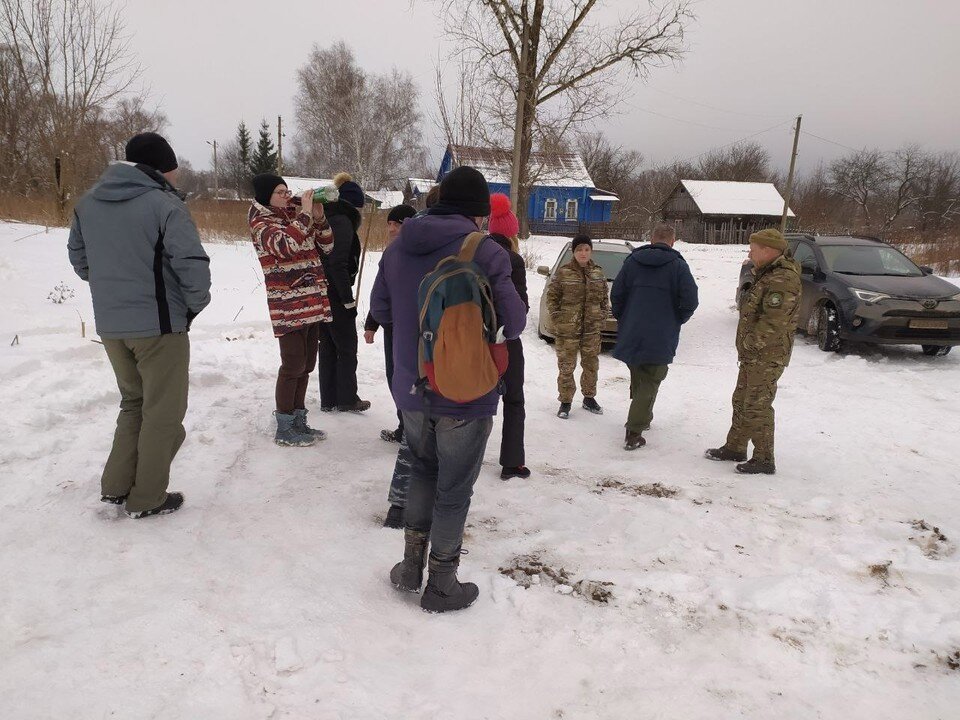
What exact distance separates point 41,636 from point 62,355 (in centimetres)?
382

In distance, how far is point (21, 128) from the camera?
1545 centimetres

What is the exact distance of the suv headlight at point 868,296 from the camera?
8.01 m

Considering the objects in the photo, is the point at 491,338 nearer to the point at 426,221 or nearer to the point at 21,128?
the point at 426,221

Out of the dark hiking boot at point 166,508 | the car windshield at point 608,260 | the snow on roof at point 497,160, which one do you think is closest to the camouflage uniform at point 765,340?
the dark hiking boot at point 166,508

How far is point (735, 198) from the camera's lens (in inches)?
1656

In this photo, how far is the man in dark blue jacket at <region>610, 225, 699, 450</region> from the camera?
15.8ft

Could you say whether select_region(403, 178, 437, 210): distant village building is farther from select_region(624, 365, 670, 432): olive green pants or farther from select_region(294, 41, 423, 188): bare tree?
select_region(624, 365, 670, 432): olive green pants

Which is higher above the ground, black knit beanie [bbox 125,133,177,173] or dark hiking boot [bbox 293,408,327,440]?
black knit beanie [bbox 125,133,177,173]

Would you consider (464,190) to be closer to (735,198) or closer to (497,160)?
(497,160)

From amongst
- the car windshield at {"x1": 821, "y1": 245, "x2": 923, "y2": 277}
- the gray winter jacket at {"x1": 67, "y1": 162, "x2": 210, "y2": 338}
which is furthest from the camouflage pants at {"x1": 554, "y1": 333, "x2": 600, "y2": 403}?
the car windshield at {"x1": 821, "y1": 245, "x2": 923, "y2": 277}

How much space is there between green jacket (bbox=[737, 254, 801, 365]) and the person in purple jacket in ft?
8.65

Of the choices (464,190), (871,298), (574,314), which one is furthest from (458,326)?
(871,298)

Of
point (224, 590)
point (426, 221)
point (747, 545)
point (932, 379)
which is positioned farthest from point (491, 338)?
point (932, 379)

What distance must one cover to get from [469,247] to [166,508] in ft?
7.54
